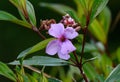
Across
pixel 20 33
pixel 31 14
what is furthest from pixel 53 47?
pixel 20 33

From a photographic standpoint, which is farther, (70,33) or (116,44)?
(116,44)

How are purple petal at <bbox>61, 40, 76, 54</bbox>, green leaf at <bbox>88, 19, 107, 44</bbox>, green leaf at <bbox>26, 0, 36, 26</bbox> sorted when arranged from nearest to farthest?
purple petal at <bbox>61, 40, 76, 54</bbox>, green leaf at <bbox>26, 0, 36, 26</bbox>, green leaf at <bbox>88, 19, 107, 44</bbox>

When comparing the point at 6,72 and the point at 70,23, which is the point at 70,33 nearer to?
the point at 70,23

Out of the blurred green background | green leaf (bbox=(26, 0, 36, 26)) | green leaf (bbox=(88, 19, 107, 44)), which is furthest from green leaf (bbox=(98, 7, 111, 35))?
the blurred green background

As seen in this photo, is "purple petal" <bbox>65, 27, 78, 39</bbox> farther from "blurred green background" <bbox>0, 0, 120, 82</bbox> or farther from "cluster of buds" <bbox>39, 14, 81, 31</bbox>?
"blurred green background" <bbox>0, 0, 120, 82</bbox>

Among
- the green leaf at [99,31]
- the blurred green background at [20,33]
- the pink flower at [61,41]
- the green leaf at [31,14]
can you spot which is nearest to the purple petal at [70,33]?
the pink flower at [61,41]

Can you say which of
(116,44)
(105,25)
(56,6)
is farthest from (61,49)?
(116,44)

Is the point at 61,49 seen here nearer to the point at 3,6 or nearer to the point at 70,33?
the point at 70,33

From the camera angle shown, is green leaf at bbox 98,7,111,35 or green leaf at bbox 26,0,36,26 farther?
green leaf at bbox 98,7,111,35

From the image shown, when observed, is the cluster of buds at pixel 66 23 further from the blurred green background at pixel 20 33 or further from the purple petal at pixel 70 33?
the blurred green background at pixel 20 33
